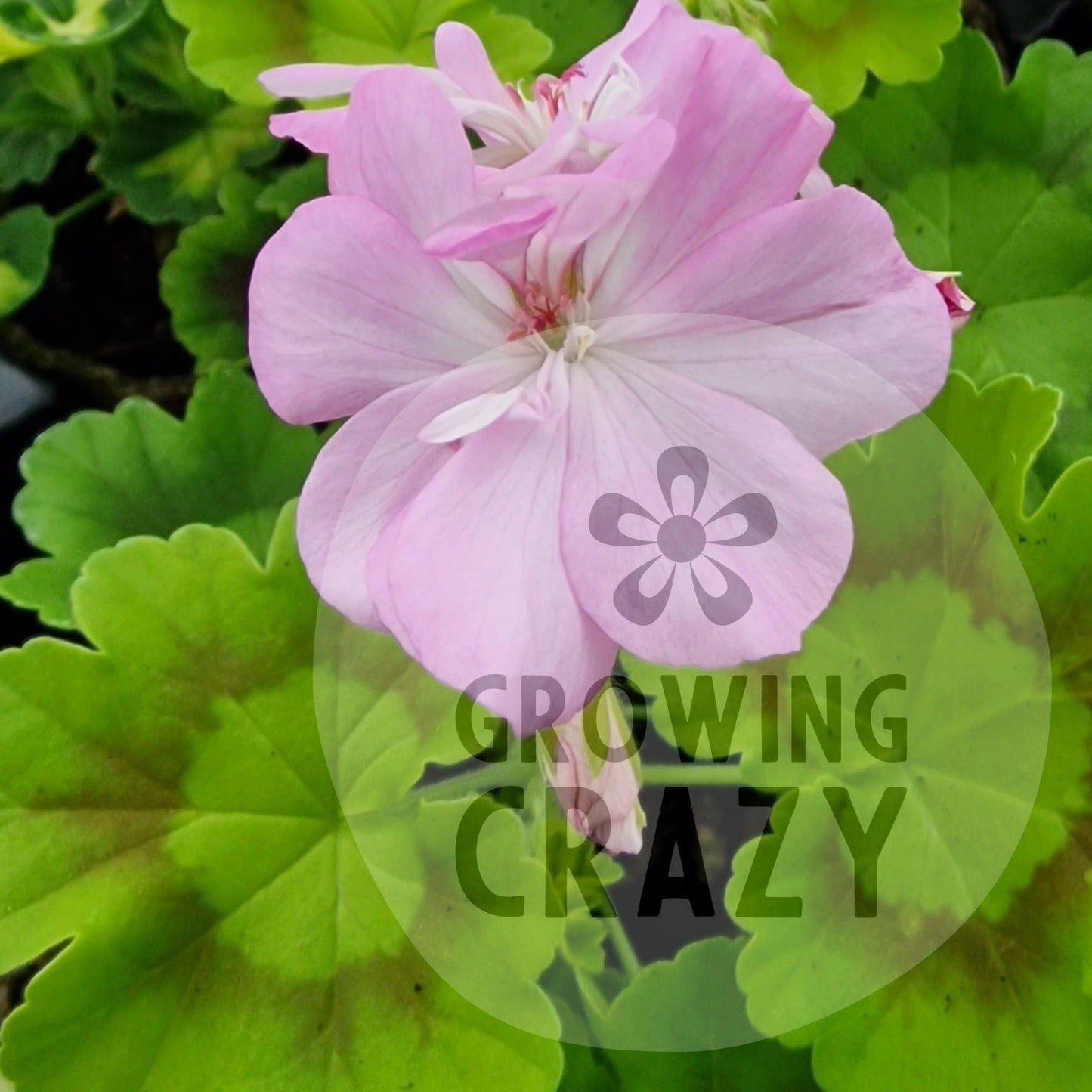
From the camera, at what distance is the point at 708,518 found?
540 millimetres

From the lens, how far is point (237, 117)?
1.24m

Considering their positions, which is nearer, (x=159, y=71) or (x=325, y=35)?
(x=325, y=35)

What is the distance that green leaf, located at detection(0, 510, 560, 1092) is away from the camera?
2.44 feet

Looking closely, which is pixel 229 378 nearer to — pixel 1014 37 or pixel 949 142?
pixel 949 142

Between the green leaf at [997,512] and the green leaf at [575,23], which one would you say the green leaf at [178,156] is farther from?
the green leaf at [997,512]

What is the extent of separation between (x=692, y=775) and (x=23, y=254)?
0.88 metres

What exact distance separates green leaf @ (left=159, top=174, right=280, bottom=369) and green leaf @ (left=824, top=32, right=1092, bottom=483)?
0.61 metres

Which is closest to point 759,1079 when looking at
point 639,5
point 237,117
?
point 639,5

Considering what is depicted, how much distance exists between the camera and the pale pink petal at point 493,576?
19.7 inches

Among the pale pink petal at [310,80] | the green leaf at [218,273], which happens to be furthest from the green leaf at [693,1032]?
the green leaf at [218,273]

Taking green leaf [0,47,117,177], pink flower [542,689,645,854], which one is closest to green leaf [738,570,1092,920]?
pink flower [542,689,645,854]

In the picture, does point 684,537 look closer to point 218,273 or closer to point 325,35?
point 325,35

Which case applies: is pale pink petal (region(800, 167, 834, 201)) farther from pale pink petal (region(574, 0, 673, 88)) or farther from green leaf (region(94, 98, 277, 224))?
green leaf (region(94, 98, 277, 224))

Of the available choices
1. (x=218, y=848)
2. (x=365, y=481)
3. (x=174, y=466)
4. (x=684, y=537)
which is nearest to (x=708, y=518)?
(x=684, y=537)
